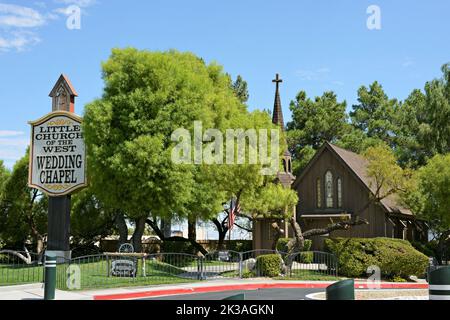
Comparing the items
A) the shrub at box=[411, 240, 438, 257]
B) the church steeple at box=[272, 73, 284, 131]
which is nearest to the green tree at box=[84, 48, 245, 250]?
the church steeple at box=[272, 73, 284, 131]

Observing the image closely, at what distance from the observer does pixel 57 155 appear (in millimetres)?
28953

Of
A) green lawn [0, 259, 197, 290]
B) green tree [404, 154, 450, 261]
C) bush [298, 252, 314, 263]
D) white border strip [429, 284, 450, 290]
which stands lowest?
green lawn [0, 259, 197, 290]

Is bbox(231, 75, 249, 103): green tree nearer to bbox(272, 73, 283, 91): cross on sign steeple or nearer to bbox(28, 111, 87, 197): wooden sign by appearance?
bbox(272, 73, 283, 91): cross on sign steeple

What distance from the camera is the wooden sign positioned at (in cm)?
2870

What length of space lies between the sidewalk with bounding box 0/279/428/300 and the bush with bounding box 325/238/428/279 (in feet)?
5.43

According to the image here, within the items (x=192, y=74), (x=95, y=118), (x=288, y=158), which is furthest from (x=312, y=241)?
(x=95, y=118)

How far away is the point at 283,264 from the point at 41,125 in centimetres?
1378

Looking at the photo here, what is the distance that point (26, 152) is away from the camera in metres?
38.6

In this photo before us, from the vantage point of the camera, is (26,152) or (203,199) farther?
(26,152)

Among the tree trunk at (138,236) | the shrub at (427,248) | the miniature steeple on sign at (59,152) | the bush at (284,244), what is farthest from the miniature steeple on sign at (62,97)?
the shrub at (427,248)

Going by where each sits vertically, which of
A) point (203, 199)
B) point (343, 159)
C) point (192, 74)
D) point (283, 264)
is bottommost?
Answer: point (283, 264)

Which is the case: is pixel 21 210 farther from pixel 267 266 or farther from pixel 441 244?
pixel 441 244
